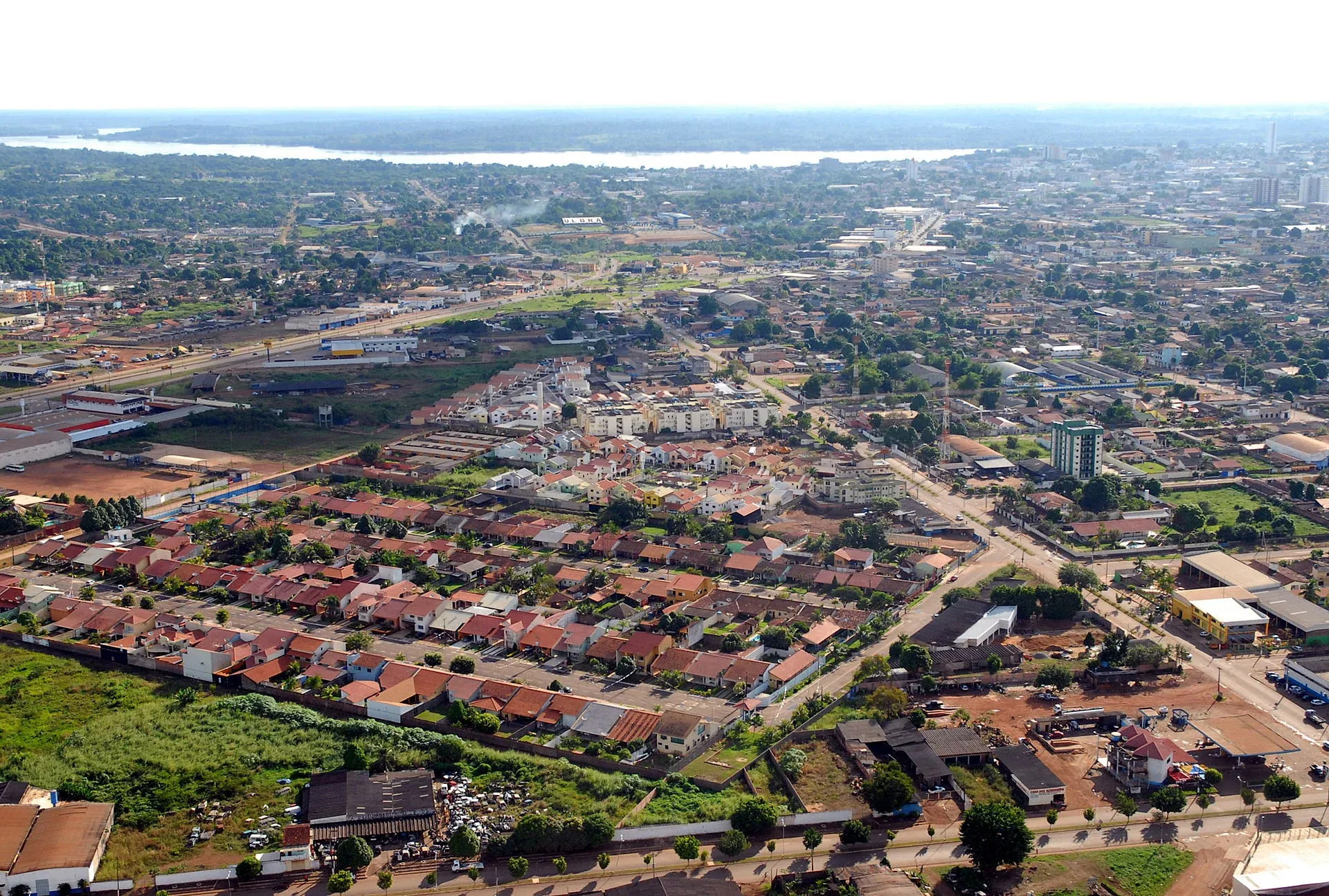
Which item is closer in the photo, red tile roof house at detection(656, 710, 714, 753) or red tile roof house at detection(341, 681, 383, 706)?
red tile roof house at detection(656, 710, 714, 753)

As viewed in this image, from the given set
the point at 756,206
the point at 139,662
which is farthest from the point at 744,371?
the point at 756,206

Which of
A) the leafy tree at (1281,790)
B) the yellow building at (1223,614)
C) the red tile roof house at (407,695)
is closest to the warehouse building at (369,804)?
the red tile roof house at (407,695)

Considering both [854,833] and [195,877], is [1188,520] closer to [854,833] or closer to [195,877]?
[854,833]

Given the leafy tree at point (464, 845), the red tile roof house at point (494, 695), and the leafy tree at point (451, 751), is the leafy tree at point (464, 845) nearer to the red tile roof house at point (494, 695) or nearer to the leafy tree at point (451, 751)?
the leafy tree at point (451, 751)

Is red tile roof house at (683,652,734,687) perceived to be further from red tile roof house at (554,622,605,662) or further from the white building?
the white building

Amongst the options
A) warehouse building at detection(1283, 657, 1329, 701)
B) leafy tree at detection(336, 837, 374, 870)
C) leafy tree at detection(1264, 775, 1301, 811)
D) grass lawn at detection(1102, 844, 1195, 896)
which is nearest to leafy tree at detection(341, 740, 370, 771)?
leafy tree at detection(336, 837, 374, 870)

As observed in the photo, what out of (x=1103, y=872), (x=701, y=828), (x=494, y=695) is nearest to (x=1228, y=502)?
(x=1103, y=872)

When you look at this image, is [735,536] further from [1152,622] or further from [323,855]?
[323,855]
